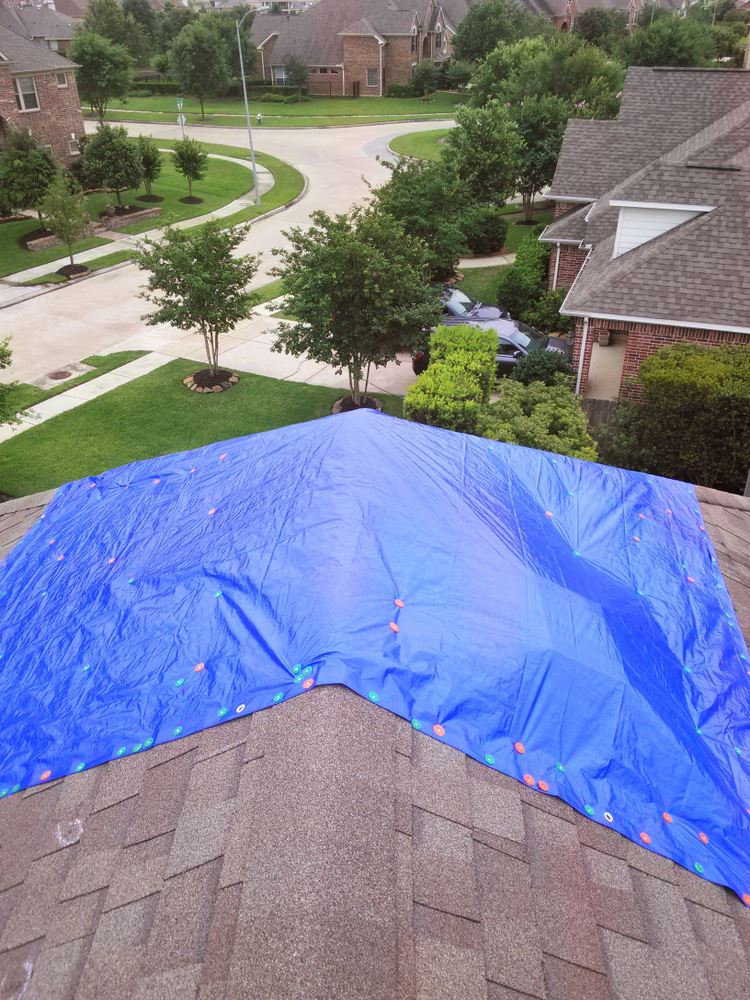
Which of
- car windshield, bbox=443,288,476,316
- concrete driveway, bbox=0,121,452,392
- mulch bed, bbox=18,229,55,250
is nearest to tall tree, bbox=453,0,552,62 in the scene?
concrete driveway, bbox=0,121,452,392

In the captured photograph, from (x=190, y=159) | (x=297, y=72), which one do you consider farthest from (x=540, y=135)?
(x=297, y=72)

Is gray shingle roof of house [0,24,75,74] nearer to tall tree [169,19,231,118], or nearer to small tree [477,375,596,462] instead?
tall tree [169,19,231,118]

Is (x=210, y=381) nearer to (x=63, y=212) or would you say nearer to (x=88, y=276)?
(x=63, y=212)

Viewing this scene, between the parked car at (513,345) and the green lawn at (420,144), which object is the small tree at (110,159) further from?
the parked car at (513,345)

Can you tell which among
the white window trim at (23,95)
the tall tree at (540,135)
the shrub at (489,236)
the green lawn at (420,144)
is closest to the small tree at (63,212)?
the white window trim at (23,95)

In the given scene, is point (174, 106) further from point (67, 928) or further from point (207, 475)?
point (67, 928)

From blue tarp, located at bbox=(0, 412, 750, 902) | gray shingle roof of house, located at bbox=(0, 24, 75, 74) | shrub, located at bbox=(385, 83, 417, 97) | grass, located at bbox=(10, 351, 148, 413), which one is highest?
gray shingle roof of house, located at bbox=(0, 24, 75, 74)

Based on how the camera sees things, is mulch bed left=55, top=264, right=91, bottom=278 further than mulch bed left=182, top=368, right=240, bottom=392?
Yes
